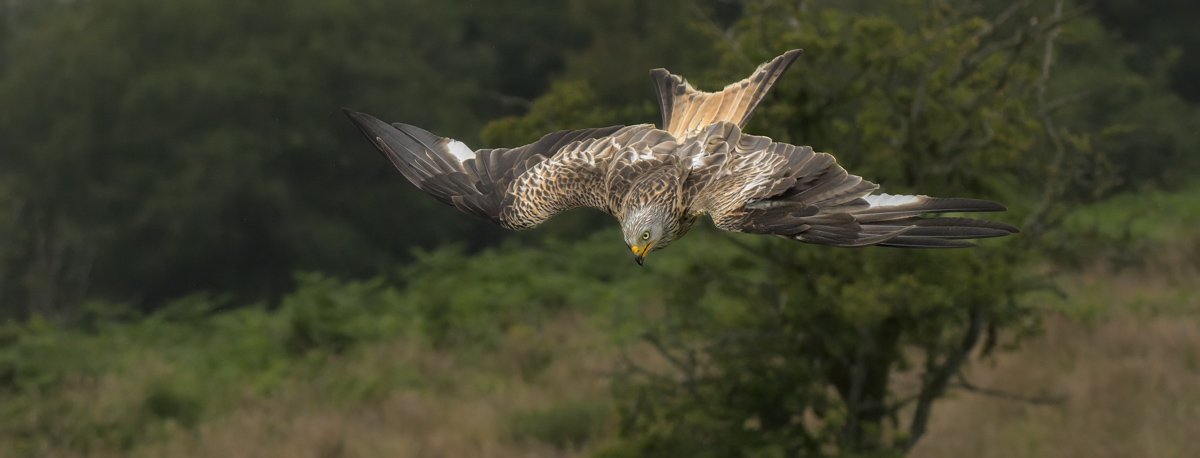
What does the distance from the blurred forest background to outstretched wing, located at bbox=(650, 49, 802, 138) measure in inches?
78.4

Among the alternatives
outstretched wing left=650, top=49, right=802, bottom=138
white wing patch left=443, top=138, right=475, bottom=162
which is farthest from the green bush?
outstretched wing left=650, top=49, right=802, bottom=138

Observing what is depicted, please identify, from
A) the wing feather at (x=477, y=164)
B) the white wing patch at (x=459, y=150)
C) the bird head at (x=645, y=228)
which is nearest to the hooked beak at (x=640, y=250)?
the bird head at (x=645, y=228)

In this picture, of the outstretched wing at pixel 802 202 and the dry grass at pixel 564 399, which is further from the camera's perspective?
the dry grass at pixel 564 399

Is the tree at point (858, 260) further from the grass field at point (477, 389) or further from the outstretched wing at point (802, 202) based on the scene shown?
the outstretched wing at point (802, 202)

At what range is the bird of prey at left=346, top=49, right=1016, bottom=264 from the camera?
7121 mm

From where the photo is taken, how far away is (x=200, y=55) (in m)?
38.4

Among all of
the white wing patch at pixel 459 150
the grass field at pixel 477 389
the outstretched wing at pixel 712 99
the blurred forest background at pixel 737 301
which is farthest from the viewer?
the grass field at pixel 477 389

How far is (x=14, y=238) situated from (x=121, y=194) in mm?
3004

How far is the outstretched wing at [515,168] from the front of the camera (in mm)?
7805

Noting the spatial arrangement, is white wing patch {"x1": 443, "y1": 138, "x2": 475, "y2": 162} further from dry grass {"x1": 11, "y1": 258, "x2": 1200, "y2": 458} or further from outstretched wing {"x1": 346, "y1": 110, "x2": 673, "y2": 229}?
dry grass {"x1": 11, "y1": 258, "x2": 1200, "y2": 458}

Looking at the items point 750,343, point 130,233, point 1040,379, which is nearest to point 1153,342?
point 1040,379

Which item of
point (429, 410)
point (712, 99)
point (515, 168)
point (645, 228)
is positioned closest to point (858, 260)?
point (712, 99)

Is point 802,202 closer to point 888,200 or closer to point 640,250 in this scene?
point 888,200

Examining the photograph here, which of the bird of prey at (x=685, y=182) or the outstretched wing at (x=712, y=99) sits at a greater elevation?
the outstretched wing at (x=712, y=99)
